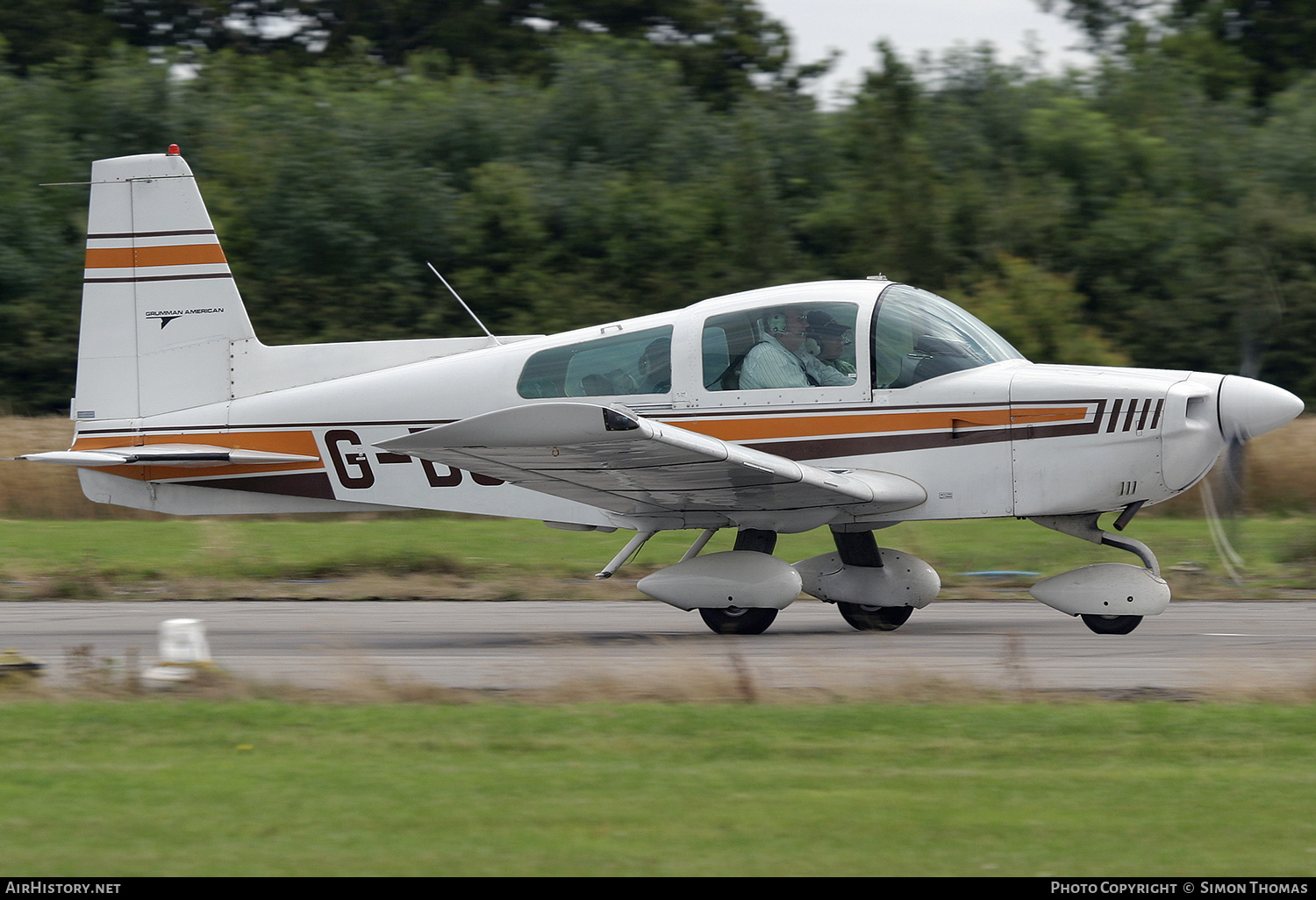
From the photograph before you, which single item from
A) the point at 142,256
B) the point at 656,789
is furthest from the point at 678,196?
the point at 656,789

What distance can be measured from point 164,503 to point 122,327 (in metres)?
1.36

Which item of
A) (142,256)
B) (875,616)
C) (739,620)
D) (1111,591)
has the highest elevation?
(142,256)

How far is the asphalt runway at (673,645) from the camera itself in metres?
7.16

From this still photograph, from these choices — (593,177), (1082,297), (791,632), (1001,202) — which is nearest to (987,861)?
(791,632)

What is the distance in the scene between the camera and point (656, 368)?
30.4 feet

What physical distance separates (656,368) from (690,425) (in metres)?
0.43

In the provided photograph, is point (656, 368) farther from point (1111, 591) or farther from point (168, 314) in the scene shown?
point (168, 314)

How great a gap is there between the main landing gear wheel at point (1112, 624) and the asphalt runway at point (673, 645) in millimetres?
73

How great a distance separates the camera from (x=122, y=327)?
408 inches

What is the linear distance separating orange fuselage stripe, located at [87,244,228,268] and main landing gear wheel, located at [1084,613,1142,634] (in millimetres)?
6626

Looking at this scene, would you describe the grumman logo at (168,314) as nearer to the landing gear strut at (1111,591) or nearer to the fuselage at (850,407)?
the fuselage at (850,407)

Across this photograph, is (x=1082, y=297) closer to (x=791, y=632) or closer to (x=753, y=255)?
(x=753, y=255)

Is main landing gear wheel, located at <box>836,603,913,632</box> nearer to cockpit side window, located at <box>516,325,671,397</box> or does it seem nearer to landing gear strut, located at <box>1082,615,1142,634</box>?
landing gear strut, located at <box>1082,615,1142,634</box>

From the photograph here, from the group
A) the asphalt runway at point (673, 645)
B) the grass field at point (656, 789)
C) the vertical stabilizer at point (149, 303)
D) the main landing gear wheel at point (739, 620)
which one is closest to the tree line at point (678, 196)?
the asphalt runway at point (673, 645)
